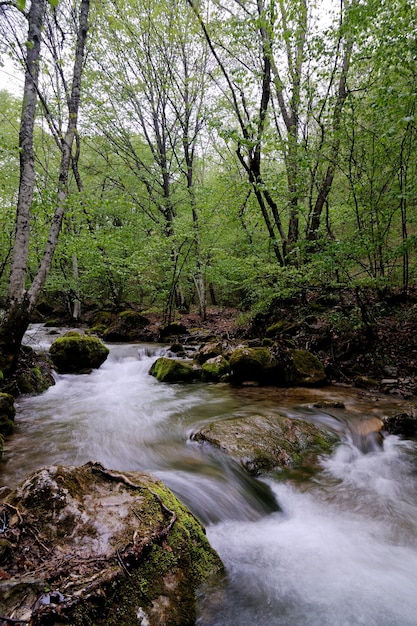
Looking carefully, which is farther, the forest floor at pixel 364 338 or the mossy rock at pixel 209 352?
the mossy rock at pixel 209 352

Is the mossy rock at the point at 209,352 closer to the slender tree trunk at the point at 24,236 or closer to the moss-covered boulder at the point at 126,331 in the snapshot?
the slender tree trunk at the point at 24,236

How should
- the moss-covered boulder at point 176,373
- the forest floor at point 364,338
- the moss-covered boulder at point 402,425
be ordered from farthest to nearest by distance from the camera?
the moss-covered boulder at point 176,373 < the forest floor at point 364,338 < the moss-covered boulder at point 402,425

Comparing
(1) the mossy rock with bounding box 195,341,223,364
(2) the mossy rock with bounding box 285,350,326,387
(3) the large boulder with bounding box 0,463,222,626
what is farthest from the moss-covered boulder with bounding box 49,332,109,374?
(3) the large boulder with bounding box 0,463,222,626

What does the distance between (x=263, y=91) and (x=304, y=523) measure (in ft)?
32.4

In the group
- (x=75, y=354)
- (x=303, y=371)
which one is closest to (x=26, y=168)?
(x=75, y=354)

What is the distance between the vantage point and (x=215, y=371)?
25.8 feet

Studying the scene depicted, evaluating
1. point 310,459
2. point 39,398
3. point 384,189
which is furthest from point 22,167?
point 384,189

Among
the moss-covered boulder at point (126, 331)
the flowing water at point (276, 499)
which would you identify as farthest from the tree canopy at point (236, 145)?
the flowing water at point (276, 499)

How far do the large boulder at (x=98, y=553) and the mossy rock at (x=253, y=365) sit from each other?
5002mm

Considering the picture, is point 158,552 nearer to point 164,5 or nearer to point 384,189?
point 384,189

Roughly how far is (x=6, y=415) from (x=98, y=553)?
3.84m

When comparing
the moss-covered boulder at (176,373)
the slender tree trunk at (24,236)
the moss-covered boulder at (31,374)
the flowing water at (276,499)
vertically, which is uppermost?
the slender tree trunk at (24,236)

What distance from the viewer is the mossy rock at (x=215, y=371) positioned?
25.8ft

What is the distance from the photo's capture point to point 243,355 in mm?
7340
